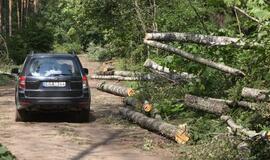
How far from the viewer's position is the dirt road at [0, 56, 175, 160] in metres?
9.92

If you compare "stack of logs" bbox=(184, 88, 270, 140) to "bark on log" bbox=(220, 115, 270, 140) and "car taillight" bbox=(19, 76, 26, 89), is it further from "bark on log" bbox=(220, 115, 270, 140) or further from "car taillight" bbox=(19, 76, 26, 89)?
"car taillight" bbox=(19, 76, 26, 89)

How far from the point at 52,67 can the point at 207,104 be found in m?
4.60

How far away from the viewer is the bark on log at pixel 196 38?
10.3 meters

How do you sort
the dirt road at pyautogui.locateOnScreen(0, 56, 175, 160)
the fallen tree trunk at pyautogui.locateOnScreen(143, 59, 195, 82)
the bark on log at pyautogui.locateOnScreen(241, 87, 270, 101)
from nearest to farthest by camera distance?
the bark on log at pyautogui.locateOnScreen(241, 87, 270, 101), the dirt road at pyautogui.locateOnScreen(0, 56, 175, 160), the fallen tree trunk at pyautogui.locateOnScreen(143, 59, 195, 82)

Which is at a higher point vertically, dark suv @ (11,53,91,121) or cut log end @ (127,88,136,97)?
dark suv @ (11,53,91,121)

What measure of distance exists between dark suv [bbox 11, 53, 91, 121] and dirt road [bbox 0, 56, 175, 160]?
53cm

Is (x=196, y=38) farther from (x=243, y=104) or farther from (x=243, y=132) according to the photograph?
(x=243, y=132)

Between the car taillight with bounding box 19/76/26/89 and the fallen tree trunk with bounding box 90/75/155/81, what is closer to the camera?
the car taillight with bounding box 19/76/26/89

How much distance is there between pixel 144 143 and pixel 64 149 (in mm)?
1879

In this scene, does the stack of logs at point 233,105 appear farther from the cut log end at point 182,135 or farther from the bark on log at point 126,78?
the bark on log at point 126,78

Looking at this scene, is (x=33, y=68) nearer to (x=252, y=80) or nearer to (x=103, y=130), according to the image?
(x=103, y=130)

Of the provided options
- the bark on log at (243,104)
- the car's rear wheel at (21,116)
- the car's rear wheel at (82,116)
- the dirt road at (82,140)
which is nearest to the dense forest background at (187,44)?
the bark on log at (243,104)

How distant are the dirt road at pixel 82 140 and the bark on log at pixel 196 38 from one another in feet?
7.62

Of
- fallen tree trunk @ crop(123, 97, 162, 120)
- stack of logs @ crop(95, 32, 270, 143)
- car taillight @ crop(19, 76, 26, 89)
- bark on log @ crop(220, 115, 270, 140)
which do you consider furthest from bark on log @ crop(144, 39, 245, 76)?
car taillight @ crop(19, 76, 26, 89)
